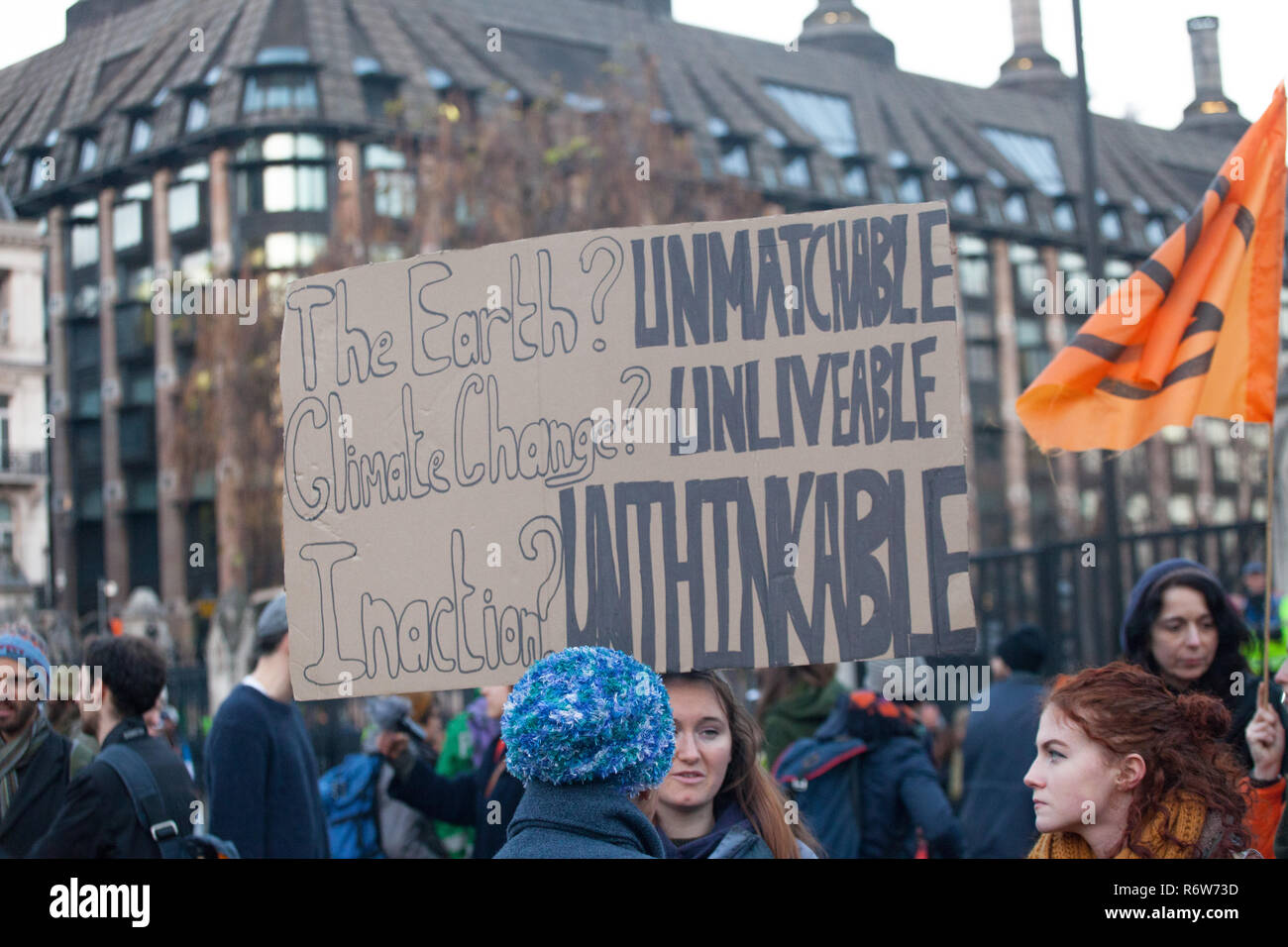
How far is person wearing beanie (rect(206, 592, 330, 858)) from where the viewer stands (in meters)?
4.68

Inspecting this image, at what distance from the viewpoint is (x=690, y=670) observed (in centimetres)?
381

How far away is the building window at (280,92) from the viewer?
35.8 meters

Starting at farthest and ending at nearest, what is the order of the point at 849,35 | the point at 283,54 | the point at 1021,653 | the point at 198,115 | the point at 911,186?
the point at 911,186 < the point at 849,35 < the point at 283,54 < the point at 198,115 < the point at 1021,653

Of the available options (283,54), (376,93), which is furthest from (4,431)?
(376,93)

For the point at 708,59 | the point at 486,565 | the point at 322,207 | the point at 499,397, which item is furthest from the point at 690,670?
the point at 708,59

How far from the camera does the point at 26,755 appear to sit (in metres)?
4.45

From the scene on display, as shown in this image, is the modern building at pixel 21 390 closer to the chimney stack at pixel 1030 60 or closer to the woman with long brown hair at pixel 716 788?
the woman with long brown hair at pixel 716 788

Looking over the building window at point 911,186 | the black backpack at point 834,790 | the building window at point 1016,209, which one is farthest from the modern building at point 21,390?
the building window at point 1016,209

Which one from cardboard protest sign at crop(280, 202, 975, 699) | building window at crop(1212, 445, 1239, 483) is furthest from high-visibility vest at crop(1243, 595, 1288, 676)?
building window at crop(1212, 445, 1239, 483)

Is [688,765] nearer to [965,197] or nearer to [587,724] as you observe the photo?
[587,724]

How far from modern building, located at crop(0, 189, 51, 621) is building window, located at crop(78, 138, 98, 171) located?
3220 mm

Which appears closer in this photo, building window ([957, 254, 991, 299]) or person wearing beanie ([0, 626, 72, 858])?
person wearing beanie ([0, 626, 72, 858])

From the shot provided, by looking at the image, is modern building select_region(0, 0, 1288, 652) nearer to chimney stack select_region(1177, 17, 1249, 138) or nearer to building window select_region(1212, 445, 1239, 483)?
building window select_region(1212, 445, 1239, 483)

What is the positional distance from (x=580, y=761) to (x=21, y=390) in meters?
7.52
